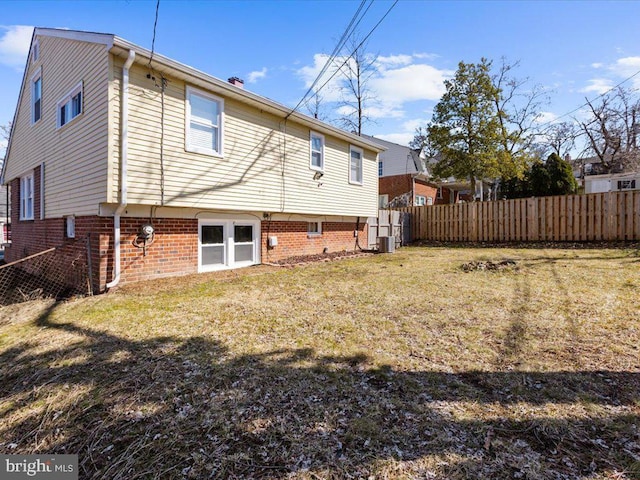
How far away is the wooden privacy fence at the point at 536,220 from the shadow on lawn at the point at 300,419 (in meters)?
11.9

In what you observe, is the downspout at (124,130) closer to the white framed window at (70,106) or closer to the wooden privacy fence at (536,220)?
the white framed window at (70,106)

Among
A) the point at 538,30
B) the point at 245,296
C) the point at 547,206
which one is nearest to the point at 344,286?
the point at 245,296

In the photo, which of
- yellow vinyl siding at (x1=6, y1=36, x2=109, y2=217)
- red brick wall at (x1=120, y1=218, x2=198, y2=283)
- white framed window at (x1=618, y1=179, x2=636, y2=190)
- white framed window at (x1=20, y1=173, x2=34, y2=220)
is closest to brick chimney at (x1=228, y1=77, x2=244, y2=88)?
yellow vinyl siding at (x1=6, y1=36, x2=109, y2=217)

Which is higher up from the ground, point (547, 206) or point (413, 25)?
point (413, 25)

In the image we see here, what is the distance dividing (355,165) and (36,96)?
35.7ft

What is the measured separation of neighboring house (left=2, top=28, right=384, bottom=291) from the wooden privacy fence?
6975 mm

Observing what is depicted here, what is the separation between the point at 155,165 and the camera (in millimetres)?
6828

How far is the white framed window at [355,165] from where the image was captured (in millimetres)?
12656

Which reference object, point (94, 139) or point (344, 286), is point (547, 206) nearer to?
point (344, 286)

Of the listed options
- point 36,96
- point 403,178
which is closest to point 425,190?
point 403,178

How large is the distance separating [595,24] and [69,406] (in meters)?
13.4

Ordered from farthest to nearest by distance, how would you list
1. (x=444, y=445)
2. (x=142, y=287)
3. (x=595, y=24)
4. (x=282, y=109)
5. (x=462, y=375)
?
(x=282, y=109)
(x=595, y=24)
(x=142, y=287)
(x=462, y=375)
(x=444, y=445)

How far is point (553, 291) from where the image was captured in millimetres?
5750

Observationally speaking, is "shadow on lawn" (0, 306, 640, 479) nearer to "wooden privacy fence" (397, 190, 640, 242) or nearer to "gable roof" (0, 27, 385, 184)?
"gable roof" (0, 27, 385, 184)
